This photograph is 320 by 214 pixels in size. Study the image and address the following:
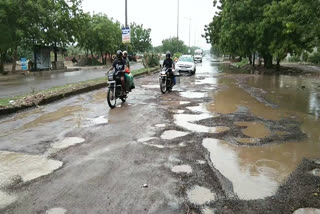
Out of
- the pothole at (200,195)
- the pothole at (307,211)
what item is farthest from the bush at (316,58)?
the pothole at (200,195)

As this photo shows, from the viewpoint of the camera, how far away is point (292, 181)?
4.37m

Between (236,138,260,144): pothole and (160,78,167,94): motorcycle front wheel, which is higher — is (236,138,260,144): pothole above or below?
below

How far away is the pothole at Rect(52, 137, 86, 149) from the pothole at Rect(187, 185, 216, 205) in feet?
9.39

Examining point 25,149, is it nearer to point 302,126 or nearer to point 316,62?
point 302,126

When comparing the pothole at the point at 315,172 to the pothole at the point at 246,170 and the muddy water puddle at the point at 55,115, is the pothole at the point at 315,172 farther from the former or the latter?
the muddy water puddle at the point at 55,115

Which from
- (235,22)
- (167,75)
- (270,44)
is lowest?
(167,75)

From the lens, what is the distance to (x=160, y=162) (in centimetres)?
504

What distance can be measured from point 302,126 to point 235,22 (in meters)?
22.9

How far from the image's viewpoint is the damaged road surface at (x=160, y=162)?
370 centimetres

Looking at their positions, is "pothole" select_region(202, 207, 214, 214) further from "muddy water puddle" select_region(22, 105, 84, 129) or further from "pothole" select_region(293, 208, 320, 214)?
"muddy water puddle" select_region(22, 105, 84, 129)

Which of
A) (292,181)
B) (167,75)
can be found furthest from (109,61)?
(292,181)

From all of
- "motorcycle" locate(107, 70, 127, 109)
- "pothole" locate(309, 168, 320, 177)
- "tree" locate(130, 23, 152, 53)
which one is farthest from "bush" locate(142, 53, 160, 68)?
"tree" locate(130, 23, 152, 53)

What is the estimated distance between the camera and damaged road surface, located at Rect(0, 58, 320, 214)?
3.70m

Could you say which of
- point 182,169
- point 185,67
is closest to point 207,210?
point 182,169
